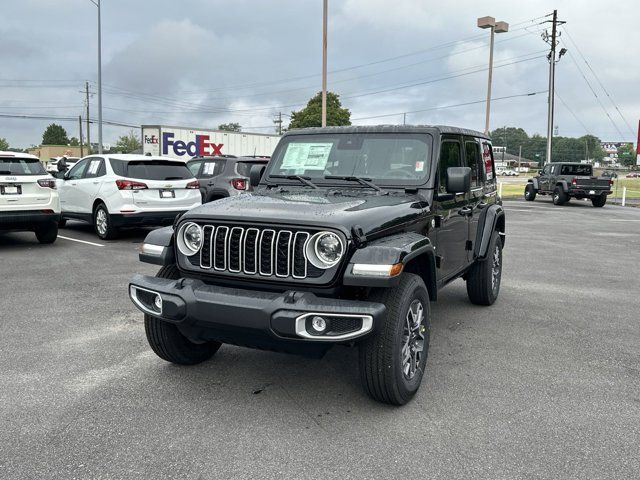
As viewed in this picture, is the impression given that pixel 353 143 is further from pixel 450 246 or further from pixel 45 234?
pixel 45 234

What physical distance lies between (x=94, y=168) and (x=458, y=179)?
9016 mm

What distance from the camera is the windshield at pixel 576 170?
81.3ft

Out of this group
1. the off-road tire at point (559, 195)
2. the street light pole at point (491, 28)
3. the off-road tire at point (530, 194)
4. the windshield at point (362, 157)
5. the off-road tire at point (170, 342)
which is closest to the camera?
the off-road tire at point (170, 342)

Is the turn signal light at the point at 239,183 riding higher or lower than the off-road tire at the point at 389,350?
higher

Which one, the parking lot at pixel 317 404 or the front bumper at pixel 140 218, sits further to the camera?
the front bumper at pixel 140 218

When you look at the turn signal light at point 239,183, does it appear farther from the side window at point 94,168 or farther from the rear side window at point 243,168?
the side window at point 94,168

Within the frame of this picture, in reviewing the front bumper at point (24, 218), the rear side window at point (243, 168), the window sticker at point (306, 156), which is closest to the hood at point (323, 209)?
the window sticker at point (306, 156)

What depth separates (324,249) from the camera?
3.45 meters

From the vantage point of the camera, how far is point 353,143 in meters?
4.89

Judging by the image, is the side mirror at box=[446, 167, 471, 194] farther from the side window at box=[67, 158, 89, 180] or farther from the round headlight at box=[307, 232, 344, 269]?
the side window at box=[67, 158, 89, 180]

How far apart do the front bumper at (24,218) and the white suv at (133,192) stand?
1090 mm

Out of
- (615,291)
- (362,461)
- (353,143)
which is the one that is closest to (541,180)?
(615,291)

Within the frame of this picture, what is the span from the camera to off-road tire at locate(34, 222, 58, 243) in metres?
10.4

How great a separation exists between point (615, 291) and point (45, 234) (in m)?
9.25
